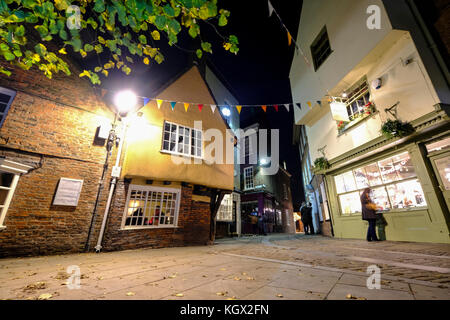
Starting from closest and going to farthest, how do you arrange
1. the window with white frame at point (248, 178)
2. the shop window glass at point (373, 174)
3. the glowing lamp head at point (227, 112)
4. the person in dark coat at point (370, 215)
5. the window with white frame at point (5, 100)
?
the window with white frame at point (5, 100)
the person in dark coat at point (370, 215)
the shop window glass at point (373, 174)
the glowing lamp head at point (227, 112)
the window with white frame at point (248, 178)

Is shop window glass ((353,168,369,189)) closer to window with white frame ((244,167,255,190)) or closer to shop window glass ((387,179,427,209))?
shop window glass ((387,179,427,209))

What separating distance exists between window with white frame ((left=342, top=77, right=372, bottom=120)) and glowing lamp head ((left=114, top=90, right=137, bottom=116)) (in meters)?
9.25

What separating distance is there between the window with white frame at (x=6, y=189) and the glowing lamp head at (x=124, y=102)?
369cm

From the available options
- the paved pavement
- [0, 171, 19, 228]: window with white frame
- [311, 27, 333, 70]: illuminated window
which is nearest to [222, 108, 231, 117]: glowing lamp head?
[311, 27, 333, 70]: illuminated window

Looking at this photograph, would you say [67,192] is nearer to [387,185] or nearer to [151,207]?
[151,207]

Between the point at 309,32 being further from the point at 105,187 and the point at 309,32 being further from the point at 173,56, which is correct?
the point at 105,187

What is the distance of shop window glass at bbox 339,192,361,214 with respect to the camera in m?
8.03

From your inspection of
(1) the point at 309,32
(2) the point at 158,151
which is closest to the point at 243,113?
(1) the point at 309,32

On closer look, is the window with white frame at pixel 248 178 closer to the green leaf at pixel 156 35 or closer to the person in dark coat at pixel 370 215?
the person in dark coat at pixel 370 215

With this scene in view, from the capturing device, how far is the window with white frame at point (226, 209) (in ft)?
40.5

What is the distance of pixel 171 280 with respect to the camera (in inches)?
106

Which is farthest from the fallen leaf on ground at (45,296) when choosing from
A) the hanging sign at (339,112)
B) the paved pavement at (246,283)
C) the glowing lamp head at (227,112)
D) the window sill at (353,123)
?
the glowing lamp head at (227,112)

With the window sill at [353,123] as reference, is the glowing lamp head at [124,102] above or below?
above
